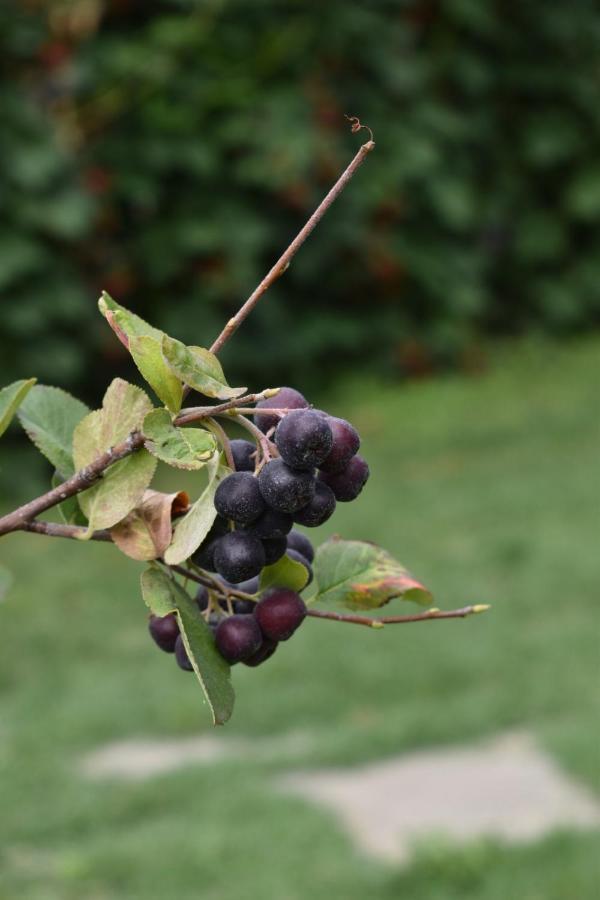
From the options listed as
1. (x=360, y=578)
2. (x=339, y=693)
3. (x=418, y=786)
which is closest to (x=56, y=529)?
(x=360, y=578)

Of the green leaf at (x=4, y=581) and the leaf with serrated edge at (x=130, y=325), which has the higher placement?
the leaf with serrated edge at (x=130, y=325)

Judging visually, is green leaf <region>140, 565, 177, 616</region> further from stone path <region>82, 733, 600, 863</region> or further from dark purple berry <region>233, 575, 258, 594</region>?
stone path <region>82, 733, 600, 863</region>

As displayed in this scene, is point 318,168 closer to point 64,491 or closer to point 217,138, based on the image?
point 217,138

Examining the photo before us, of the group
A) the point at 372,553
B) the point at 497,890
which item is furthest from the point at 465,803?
the point at 372,553

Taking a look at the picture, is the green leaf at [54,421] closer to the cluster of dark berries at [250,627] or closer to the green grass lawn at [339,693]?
the cluster of dark berries at [250,627]

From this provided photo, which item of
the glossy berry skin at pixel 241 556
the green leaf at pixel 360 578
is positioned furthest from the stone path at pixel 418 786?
the glossy berry skin at pixel 241 556

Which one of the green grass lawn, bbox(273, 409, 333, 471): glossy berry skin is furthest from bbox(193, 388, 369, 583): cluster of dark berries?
the green grass lawn

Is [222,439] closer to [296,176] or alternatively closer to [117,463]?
[117,463]
